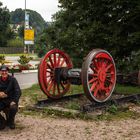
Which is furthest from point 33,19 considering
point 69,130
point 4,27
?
point 69,130

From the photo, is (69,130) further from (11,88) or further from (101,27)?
(101,27)

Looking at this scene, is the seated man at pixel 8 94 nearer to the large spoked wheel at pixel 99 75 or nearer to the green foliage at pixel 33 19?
the large spoked wheel at pixel 99 75

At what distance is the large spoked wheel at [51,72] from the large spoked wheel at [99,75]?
1.19 metres

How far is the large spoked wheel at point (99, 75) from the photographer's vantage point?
420 inches

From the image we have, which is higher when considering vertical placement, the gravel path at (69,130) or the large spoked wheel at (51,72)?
the large spoked wheel at (51,72)

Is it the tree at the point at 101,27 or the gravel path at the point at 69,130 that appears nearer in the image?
the gravel path at the point at 69,130

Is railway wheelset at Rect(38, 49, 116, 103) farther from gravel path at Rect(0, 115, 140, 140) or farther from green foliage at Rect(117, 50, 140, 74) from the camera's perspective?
green foliage at Rect(117, 50, 140, 74)

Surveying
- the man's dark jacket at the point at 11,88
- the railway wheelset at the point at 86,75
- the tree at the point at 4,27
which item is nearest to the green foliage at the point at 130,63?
the railway wheelset at the point at 86,75

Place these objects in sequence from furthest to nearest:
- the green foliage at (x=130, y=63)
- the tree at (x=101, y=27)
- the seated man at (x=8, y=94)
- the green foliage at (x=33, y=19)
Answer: the green foliage at (x=33, y=19) < the tree at (x=101, y=27) < the green foliage at (x=130, y=63) < the seated man at (x=8, y=94)

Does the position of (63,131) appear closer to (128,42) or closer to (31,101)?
(31,101)

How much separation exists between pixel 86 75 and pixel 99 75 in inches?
31.6

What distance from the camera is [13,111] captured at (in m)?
8.80

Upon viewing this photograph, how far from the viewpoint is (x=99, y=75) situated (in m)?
11.2

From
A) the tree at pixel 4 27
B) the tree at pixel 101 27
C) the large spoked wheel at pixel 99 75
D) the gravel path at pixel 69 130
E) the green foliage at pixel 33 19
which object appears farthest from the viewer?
the green foliage at pixel 33 19
